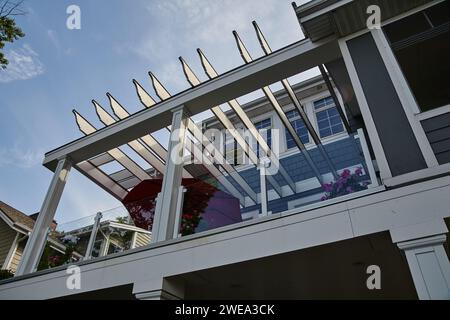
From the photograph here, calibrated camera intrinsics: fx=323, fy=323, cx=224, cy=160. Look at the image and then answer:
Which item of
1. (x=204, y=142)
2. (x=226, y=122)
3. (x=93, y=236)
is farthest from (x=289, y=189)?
(x=204, y=142)

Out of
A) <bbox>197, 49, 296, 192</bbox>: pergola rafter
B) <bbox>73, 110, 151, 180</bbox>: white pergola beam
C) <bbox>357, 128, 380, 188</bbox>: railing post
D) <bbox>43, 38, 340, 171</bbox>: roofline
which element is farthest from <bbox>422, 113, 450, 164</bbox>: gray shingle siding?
<bbox>73, 110, 151, 180</bbox>: white pergola beam

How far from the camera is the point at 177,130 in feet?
17.0

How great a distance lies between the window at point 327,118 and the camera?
30.3 feet

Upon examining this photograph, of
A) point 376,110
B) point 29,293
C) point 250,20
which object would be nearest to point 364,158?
point 376,110

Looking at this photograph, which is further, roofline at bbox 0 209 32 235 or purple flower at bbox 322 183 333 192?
roofline at bbox 0 209 32 235

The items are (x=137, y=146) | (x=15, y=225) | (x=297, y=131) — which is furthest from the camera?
(x=15, y=225)

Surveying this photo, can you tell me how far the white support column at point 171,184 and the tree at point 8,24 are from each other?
3376 millimetres

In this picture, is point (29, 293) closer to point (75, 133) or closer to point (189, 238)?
point (189, 238)

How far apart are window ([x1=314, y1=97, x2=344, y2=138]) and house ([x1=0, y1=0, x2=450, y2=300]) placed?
119 inches

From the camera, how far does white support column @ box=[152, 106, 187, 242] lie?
4.32 metres

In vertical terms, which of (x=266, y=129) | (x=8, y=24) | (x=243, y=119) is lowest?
(x=243, y=119)

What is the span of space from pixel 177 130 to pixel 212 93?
864 mm

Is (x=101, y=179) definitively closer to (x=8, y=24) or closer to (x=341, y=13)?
(x=8, y=24)

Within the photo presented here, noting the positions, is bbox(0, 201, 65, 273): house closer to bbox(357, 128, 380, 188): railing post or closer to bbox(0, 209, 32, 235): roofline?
bbox(0, 209, 32, 235): roofline
